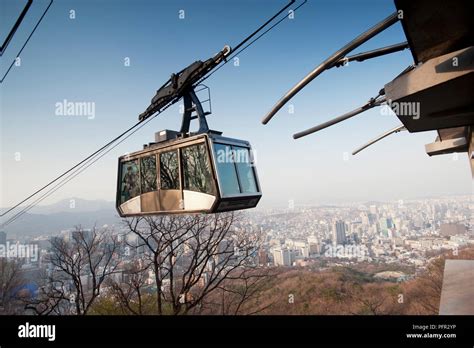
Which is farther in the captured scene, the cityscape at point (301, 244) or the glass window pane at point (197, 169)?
the cityscape at point (301, 244)

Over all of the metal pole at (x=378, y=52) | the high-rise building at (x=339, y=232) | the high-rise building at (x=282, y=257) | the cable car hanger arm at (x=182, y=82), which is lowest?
the high-rise building at (x=282, y=257)

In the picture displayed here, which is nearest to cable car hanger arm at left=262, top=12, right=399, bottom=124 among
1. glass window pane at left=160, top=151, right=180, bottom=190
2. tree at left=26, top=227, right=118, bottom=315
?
glass window pane at left=160, top=151, right=180, bottom=190

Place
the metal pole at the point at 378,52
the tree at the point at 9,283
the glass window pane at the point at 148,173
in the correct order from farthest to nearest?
1. the tree at the point at 9,283
2. the glass window pane at the point at 148,173
3. the metal pole at the point at 378,52

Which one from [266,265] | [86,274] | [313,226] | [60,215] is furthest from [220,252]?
[60,215]

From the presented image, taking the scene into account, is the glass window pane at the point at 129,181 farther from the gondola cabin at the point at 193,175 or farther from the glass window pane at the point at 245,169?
the glass window pane at the point at 245,169

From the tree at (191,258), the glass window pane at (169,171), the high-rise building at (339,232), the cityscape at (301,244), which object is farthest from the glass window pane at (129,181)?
the high-rise building at (339,232)

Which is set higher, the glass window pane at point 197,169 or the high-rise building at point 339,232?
the glass window pane at point 197,169

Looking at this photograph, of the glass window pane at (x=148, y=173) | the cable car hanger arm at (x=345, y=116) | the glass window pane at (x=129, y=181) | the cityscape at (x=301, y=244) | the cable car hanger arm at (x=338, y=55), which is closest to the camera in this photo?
the cable car hanger arm at (x=338, y=55)

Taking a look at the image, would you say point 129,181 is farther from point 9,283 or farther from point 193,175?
point 9,283
